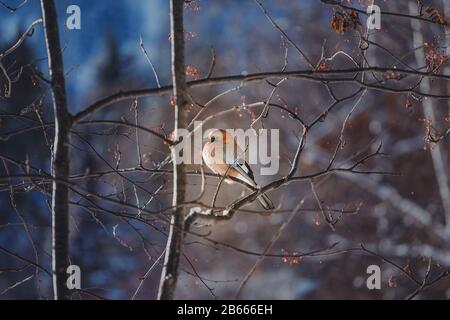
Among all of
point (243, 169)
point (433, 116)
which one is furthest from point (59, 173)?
point (433, 116)

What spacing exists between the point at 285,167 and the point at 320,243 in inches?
48.8

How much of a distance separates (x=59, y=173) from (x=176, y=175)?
0.40 metres

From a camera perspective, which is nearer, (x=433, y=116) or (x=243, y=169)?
(x=243, y=169)

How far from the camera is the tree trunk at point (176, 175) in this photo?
211cm

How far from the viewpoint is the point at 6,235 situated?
9523 millimetres

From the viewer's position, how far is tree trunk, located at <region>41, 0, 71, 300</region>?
6.97 feet

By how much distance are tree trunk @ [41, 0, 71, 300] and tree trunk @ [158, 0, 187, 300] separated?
335 millimetres

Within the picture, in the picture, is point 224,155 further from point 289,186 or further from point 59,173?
point 289,186

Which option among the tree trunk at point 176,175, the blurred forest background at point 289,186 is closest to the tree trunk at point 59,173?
the tree trunk at point 176,175

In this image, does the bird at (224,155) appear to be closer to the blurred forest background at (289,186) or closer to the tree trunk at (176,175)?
the tree trunk at (176,175)

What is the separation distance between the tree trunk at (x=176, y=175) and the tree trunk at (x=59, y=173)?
33 cm

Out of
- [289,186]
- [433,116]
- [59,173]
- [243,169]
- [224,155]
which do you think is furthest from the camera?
[289,186]

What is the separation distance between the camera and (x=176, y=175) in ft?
7.25
